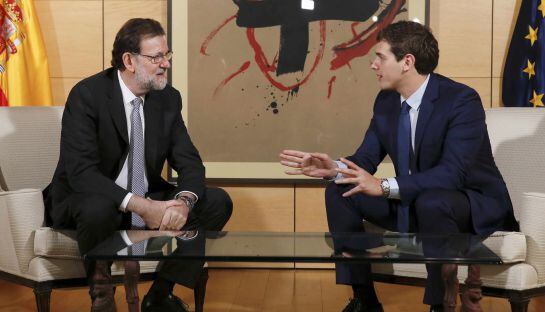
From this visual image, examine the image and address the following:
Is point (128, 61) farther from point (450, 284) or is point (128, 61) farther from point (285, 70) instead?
point (450, 284)

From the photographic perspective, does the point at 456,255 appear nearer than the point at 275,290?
Yes

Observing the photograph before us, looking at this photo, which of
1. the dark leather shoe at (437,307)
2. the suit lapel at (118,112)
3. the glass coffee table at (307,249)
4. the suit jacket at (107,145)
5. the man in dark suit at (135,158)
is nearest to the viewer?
the glass coffee table at (307,249)

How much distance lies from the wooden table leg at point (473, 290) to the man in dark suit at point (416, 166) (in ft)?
0.90

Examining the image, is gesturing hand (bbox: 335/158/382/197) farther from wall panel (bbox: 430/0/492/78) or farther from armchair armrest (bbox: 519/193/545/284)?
wall panel (bbox: 430/0/492/78)

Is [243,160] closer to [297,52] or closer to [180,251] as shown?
[297,52]

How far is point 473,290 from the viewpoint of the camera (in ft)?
9.25

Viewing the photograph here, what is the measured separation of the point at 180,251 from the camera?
8.35 feet

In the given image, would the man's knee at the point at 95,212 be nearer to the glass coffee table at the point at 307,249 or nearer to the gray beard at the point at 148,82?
the glass coffee table at the point at 307,249

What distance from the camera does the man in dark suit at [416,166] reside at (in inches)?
125

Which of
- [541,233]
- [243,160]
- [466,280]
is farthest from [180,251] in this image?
[243,160]

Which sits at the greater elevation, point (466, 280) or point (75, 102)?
point (75, 102)

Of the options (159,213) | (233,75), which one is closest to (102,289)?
(159,213)

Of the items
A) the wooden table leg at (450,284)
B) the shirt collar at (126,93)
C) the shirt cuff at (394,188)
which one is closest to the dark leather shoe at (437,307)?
the wooden table leg at (450,284)

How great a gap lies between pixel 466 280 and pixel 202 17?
234cm
